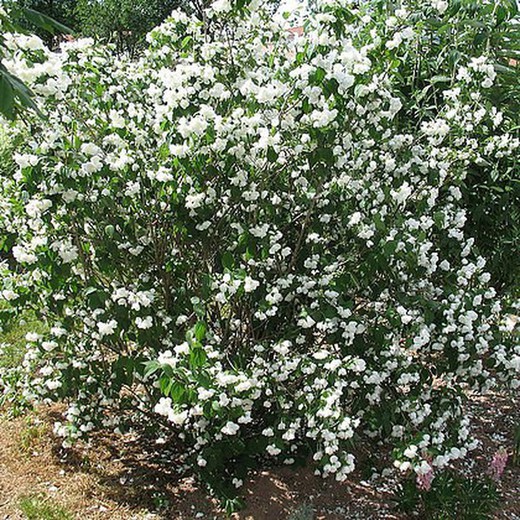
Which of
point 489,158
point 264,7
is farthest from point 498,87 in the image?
point 264,7

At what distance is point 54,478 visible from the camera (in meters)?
3.36

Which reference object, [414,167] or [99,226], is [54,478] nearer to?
[99,226]

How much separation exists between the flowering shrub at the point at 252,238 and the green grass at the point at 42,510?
340mm

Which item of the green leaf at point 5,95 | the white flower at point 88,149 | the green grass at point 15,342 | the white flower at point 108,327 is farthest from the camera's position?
the green grass at point 15,342

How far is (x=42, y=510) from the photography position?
10.1 ft

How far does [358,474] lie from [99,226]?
1878mm

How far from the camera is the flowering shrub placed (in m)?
2.57

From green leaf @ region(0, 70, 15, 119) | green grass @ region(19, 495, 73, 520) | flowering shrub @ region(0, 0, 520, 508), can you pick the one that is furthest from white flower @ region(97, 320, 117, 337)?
green leaf @ region(0, 70, 15, 119)

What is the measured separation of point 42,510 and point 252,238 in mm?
1632

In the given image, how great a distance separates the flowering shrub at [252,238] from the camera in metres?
2.57

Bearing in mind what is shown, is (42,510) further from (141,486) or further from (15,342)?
(15,342)

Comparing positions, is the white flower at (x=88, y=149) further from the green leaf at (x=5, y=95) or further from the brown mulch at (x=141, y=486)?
the brown mulch at (x=141, y=486)

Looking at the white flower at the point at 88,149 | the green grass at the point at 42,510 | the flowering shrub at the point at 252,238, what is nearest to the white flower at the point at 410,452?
the flowering shrub at the point at 252,238

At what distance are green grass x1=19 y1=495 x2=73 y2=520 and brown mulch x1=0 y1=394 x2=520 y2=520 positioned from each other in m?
0.03
